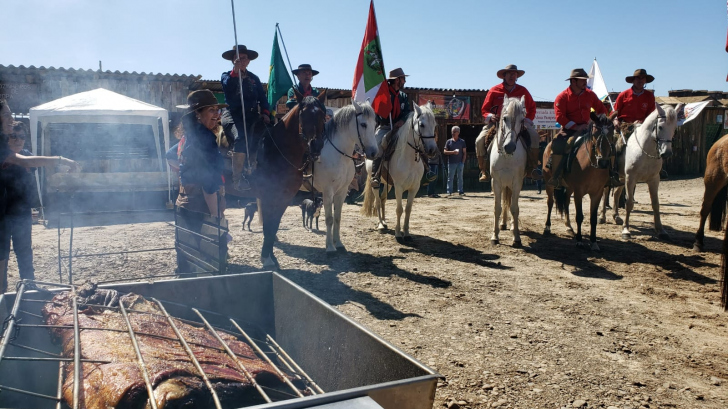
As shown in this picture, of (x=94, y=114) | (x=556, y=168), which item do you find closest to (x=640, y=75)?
(x=556, y=168)

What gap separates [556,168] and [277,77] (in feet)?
17.0

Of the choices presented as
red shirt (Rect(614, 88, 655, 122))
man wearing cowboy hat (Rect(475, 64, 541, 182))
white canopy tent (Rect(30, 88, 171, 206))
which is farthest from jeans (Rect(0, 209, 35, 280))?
red shirt (Rect(614, 88, 655, 122))

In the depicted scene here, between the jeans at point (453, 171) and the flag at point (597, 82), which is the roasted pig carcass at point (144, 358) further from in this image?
the jeans at point (453, 171)

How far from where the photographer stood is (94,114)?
1129 cm

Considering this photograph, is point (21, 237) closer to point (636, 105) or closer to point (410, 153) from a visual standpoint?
point (410, 153)

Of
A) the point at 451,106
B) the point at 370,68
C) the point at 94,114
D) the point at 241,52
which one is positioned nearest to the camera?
the point at 241,52

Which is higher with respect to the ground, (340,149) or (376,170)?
(340,149)

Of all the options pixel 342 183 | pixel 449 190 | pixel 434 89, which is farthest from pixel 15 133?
pixel 434 89

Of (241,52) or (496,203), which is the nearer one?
(241,52)

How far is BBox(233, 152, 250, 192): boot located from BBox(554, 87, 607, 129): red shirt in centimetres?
573

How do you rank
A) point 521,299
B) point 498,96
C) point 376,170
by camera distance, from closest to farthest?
point 521,299 < point 498,96 < point 376,170

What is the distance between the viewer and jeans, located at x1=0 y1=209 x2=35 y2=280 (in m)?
4.32

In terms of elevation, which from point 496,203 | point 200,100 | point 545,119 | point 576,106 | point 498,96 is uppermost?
point 545,119

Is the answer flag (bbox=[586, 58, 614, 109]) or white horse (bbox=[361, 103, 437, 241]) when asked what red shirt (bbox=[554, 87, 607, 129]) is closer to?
white horse (bbox=[361, 103, 437, 241])
